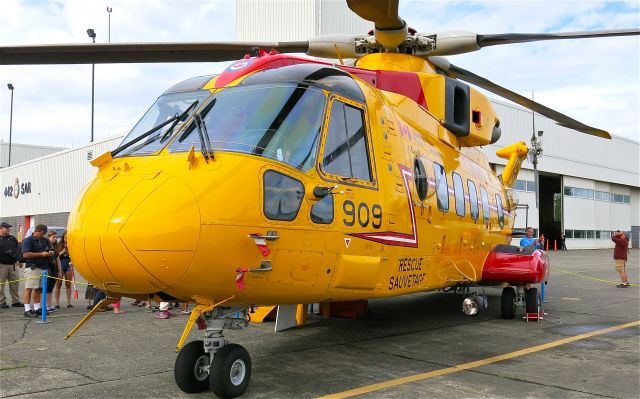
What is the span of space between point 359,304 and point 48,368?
419cm

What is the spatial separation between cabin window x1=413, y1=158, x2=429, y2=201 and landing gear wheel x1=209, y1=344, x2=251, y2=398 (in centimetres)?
331

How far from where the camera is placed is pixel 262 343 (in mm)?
Result: 7711

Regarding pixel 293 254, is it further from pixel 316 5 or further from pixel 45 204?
pixel 45 204

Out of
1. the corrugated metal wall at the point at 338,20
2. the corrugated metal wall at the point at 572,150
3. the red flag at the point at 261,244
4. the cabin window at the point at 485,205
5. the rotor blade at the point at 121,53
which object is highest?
the corrugated metal wall at the point at 338,20

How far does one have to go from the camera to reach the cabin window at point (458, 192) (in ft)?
28.8

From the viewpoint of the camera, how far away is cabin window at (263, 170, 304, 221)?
15.7 ft

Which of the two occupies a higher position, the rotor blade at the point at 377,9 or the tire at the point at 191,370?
the rotor blade at the point at 377,9

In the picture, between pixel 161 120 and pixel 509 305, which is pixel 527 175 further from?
pixel 161 120

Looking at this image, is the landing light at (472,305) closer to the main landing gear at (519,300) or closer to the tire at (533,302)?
the main landing gear at (519,300)

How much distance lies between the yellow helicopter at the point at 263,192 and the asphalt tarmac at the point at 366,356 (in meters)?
0.87

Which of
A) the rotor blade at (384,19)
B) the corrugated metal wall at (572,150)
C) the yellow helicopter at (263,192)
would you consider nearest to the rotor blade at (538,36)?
the yellow helicopter at (263,192)

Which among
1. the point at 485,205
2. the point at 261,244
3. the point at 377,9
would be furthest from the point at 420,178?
the point at 485,205

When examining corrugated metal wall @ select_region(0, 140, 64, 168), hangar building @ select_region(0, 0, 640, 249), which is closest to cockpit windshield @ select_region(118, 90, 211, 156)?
hangar building @ select_region(0, 0, 640, 249)

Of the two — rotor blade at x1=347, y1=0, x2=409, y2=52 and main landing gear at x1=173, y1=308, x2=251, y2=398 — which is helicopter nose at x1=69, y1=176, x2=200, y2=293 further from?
rotor blade at x1=347, y1=0, x2=409, y2=52
